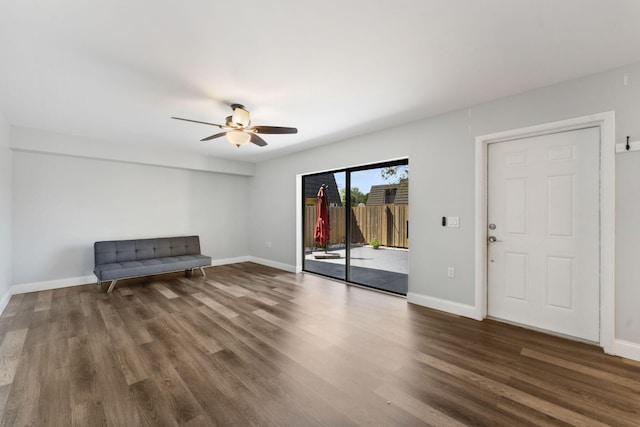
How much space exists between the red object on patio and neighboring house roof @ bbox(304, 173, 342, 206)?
11cm

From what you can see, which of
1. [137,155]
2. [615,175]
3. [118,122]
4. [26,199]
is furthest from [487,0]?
[26,199]

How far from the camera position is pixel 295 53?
2.12 metres

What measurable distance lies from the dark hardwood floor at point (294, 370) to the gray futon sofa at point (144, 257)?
2.76ft

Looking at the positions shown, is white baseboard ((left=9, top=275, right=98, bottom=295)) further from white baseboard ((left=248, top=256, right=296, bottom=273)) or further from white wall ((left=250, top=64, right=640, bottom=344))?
white wall ((left=250, top=64, right=640, bottom=344))

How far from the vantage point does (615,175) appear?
7.66ft

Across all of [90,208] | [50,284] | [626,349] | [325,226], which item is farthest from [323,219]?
[50,284]

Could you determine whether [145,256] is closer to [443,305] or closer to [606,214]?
[443,305]

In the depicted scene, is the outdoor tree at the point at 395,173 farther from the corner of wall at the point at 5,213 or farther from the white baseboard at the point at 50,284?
the white baseboard at the point at 50,284

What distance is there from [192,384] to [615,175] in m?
3.90

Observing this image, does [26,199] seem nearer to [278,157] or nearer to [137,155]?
[137,155]

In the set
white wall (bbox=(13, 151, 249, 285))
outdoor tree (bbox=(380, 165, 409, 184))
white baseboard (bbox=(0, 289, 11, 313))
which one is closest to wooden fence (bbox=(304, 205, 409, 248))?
outdoor tree (bbox=(380, 165, 409, 184))

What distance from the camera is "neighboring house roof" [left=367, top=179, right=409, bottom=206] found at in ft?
13.2

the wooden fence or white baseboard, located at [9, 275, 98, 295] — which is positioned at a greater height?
the wooden fence

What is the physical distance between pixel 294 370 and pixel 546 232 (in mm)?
2852
